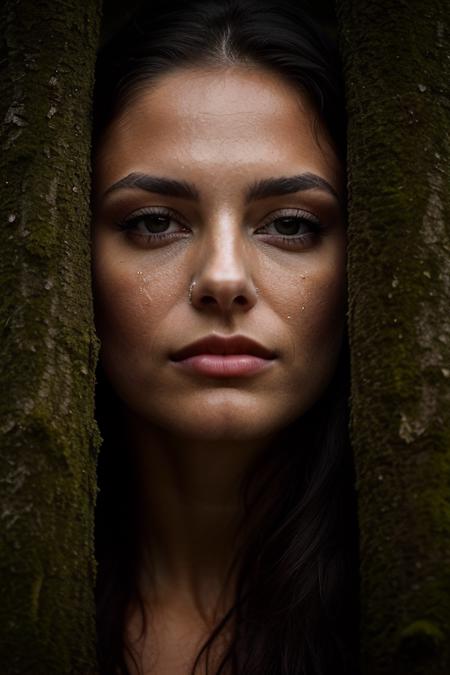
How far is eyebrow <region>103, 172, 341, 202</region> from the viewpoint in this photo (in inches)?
81.0

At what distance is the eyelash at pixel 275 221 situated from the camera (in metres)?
2.10

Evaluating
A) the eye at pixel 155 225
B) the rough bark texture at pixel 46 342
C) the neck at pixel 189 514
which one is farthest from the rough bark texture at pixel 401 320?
the neck at pixel 189 514

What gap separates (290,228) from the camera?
2.13 metres

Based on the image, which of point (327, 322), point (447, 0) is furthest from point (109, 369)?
point (447, 0)

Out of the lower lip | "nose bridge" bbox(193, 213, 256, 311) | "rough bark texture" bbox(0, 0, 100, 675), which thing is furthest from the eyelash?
the lower lip

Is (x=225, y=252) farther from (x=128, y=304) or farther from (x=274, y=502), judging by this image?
(x=274, y=502)

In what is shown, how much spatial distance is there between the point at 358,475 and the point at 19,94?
114 centimetres

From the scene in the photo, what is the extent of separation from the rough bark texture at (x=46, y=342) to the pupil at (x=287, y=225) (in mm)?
496

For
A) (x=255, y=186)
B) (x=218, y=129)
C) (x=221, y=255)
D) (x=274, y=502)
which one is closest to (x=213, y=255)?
(x=221, y=255)

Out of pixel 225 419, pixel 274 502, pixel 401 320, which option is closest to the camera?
pixel 401 320

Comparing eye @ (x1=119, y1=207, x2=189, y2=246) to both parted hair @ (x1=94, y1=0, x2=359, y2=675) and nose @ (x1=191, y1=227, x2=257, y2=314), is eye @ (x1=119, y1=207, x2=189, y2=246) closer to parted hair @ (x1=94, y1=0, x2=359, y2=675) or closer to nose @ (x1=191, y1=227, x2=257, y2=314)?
nose @ (x1=191, y1=227, x2=257, y2=314)

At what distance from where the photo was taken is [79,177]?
192cm

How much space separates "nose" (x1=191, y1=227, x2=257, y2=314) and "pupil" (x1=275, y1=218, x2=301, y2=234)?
0.14m

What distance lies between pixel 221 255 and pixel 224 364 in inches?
→ 10.3
